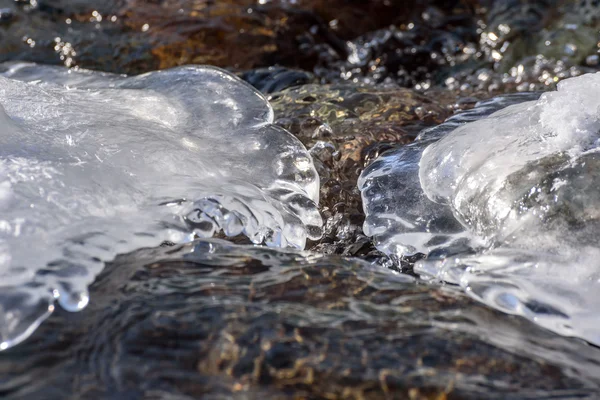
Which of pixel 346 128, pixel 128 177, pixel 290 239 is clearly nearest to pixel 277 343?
pixel 290 239

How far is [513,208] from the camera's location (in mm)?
2064

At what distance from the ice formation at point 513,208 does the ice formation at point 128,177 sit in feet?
1.13

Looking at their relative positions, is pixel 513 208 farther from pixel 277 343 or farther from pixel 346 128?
pixel 346 128

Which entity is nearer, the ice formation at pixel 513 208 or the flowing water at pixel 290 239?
the flowing water at pixel 290 239

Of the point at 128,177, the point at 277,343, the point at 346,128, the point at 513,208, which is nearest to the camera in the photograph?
the point at 277,343

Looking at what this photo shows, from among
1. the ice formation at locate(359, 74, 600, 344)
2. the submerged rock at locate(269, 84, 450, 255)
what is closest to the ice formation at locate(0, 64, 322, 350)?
the submerged rock at locate(269, 84, 450, 255)

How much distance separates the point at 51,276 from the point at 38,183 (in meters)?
0.38

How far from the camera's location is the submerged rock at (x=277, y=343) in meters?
1.48

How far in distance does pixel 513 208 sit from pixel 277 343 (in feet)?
2.86

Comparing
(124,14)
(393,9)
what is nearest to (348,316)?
(124,14)

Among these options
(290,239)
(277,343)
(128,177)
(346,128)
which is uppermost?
(346,128)

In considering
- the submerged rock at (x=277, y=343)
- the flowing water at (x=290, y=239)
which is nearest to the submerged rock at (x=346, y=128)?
the flowing water at (x=290, y=239)

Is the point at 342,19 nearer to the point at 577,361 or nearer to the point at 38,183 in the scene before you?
the point at 38,183

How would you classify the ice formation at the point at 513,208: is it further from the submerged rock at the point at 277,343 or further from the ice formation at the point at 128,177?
the ice formation at the point at 128,177
